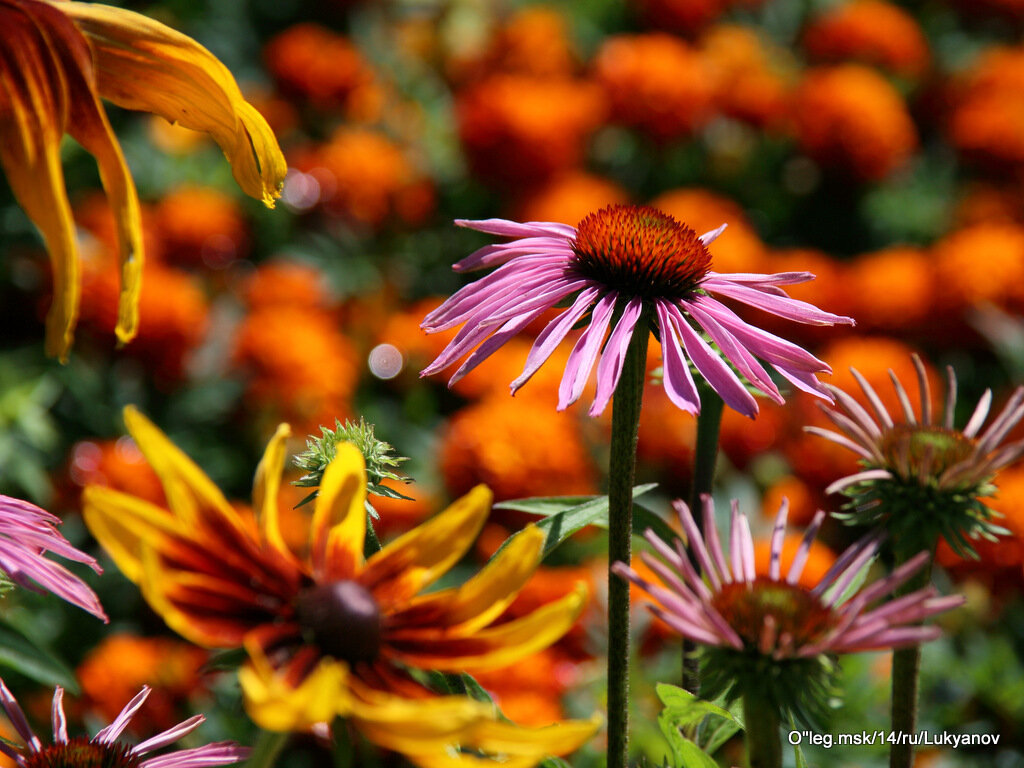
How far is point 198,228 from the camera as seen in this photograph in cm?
128

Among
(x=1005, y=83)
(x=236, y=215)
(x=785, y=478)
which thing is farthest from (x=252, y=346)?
(x=1005, y=83)

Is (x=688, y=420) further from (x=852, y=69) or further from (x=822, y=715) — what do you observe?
(x=822, y=715)

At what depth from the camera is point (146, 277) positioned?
3.82 feet

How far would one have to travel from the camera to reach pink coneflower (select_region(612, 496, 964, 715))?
28 cm

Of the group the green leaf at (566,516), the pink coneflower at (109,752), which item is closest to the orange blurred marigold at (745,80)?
the green leaf at (566,516)

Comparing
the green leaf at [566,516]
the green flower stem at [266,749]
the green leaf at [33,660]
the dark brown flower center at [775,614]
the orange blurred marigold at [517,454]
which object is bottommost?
the green leaf at [33,660]

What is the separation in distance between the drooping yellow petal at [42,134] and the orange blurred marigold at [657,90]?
3.75 ft

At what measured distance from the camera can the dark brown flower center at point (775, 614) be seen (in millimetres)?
298

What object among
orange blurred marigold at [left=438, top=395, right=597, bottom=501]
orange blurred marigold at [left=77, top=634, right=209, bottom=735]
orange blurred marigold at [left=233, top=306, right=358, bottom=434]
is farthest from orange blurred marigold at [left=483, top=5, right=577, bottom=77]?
orange blurred marigold at [left=77, top=634, right=209, bottom=735]

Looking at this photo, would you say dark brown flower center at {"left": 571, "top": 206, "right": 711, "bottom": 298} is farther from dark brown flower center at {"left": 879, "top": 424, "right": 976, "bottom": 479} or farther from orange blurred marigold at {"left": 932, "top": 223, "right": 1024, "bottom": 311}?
orange blurred marigold at {"left": 932, "top": 223, "right": 1024, "bottom": 311}

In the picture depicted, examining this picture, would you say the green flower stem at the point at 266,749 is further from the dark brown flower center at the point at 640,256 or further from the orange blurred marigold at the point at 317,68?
Result: the orange blurred marigold at the point at 317,68

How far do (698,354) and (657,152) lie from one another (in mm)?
1137

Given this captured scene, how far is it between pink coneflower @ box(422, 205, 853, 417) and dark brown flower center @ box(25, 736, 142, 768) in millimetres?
161

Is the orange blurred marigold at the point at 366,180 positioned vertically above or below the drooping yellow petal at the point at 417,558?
above
